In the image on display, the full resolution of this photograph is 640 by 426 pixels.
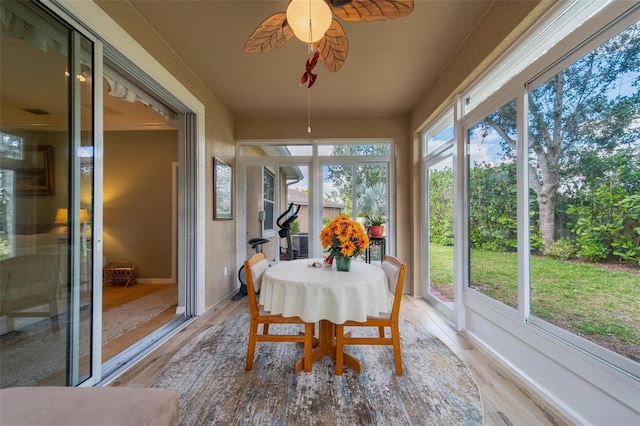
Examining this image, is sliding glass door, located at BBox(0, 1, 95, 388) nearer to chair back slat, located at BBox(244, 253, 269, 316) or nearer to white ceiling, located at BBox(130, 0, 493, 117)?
white ceiling, located at BBox(130, 0, 493, 117)

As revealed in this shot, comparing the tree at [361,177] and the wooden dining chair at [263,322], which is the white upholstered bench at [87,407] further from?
the tree at [361,177]

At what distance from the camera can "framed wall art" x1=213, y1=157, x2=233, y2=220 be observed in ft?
10.9

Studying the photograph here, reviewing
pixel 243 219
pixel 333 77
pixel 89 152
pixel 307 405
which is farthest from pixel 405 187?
pixel 89 152

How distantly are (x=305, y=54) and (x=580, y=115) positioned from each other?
2193mm

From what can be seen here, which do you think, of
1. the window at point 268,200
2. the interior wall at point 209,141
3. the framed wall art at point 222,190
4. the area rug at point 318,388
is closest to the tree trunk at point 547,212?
the area rug at point 318,388

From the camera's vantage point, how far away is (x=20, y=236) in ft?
4.26

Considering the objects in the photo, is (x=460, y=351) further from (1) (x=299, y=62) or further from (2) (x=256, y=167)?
(2) (x=256, y=167)

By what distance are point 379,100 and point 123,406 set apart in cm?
374

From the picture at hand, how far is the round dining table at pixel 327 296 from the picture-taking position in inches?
63.1

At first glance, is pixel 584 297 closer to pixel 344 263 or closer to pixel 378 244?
pixel 344 263

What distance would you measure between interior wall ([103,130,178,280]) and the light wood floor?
2.15 meters

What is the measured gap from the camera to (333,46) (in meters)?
1.74

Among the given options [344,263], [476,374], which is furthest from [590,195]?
[344,263]

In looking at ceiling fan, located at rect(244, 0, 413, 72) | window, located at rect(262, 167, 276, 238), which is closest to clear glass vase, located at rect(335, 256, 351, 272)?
ceiling fan, located at rect(244, 0, 413, 72)
